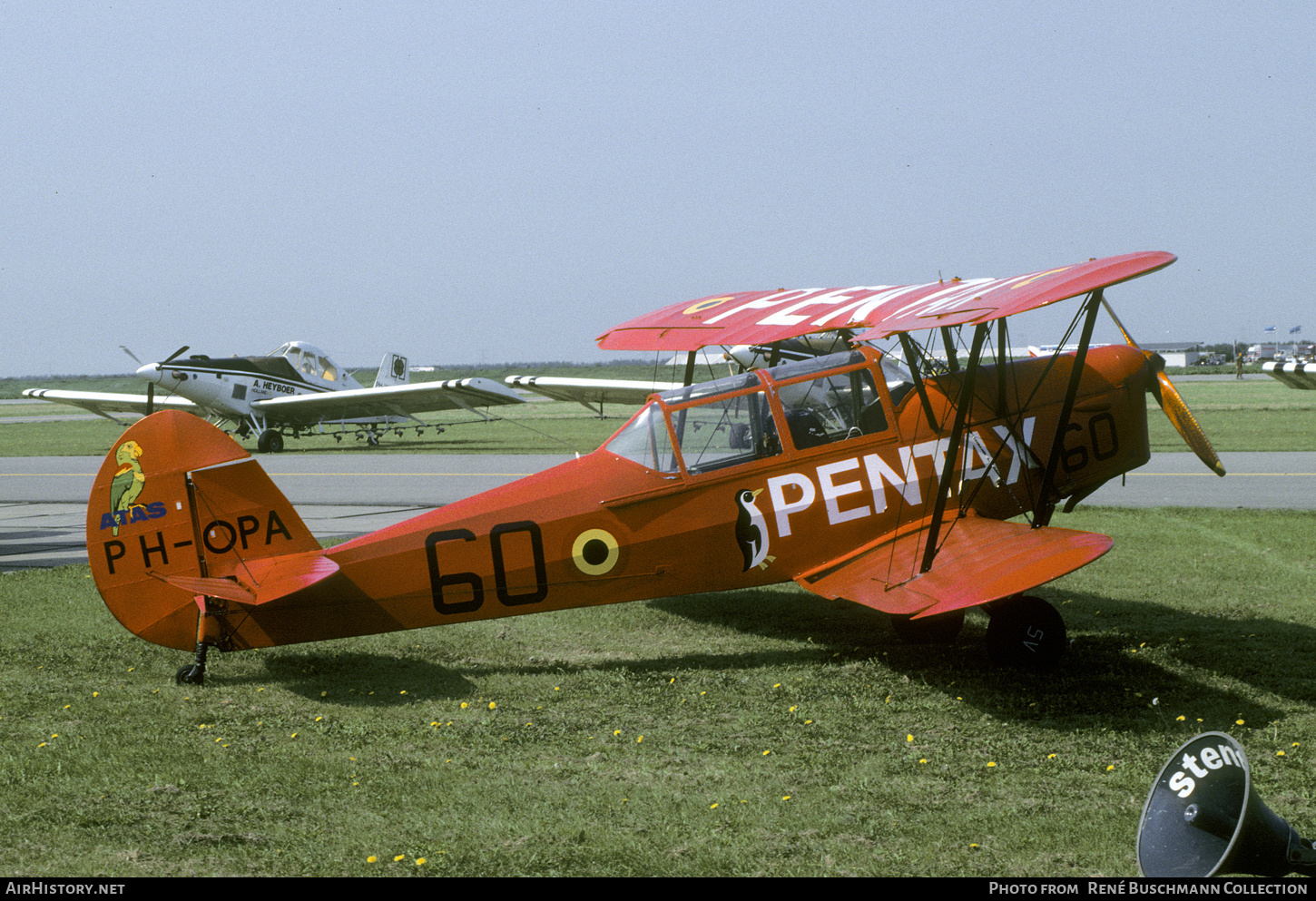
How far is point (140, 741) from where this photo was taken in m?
5.50

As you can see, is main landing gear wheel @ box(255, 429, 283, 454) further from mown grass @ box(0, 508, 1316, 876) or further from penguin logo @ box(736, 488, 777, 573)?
penguin logo @ box(736, 488, 777, 573)

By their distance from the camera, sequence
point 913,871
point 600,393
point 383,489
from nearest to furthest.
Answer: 1. point 913,871
2. point 383,489
3. point 600,393

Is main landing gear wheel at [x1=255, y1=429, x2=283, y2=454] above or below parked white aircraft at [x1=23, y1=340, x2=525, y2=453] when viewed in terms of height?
below

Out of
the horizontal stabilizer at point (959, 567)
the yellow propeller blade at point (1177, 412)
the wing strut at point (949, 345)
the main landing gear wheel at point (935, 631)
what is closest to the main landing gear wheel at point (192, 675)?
the horizontal stabilizer at point (959, 567)

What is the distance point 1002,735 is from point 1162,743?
751 millimetres

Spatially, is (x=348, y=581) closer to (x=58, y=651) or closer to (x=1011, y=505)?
(x=58, y=651)

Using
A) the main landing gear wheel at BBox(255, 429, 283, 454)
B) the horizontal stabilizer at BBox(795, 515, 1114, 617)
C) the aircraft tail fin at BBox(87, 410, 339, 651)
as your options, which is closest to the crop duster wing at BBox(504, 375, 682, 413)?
the main landing gear wheel at BBox(255, 429, 283, 454)

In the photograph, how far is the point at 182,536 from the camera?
6305 millimetres

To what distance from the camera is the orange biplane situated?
6207 mm

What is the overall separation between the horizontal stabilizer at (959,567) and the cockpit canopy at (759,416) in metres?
0.84

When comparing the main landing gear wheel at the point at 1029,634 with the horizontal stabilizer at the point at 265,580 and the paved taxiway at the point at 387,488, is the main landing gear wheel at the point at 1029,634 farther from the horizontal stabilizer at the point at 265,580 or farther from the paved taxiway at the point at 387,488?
the paved taxiway at the point at 387,488

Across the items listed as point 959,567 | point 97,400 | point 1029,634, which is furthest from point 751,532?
point 97,400

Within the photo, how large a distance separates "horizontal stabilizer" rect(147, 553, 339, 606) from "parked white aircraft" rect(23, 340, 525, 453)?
2060cm

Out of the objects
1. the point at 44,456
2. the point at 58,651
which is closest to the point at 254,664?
the point at 58,651
